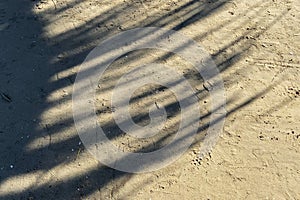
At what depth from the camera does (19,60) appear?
15.3 feet

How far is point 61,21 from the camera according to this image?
5055mm

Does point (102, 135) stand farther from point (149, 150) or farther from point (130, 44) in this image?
point (130, 44)

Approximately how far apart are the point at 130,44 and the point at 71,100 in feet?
3.22

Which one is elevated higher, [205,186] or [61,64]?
[61,64]

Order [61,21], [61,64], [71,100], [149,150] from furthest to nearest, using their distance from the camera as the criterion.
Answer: [61,21], [61,64], [71,100], [149,150]

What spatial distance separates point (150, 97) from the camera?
4.33 meters

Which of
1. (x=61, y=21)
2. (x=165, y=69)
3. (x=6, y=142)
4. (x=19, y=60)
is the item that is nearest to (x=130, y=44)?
(x=165, y=69)

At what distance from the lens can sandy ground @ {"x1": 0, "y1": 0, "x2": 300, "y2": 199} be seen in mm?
3764

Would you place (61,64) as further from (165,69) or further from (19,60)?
(165,69)

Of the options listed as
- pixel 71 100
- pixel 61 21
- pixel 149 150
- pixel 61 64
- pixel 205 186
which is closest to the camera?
pixel 205 186

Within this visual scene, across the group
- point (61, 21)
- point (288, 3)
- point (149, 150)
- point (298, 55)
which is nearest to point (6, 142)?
point (149, 150)

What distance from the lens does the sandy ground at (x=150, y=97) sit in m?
3.76

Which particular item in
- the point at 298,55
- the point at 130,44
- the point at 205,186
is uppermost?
the point at 130,44

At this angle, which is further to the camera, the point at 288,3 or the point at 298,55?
the point at 288,3
